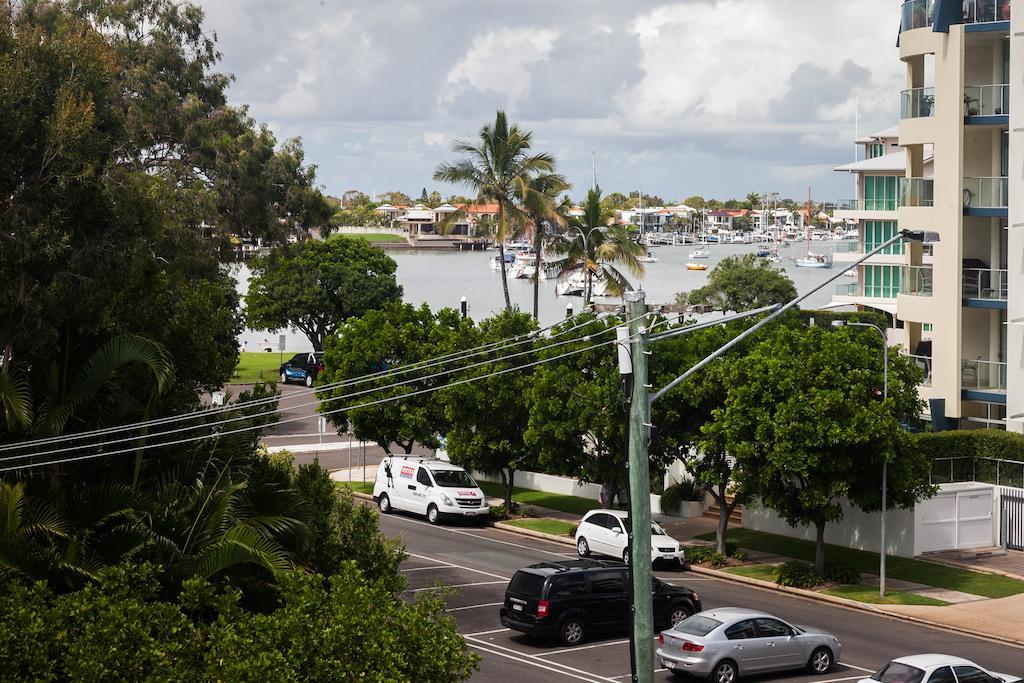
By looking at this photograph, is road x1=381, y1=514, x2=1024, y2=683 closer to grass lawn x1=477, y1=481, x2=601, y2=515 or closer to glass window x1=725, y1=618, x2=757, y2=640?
glass window x1=725, y1=618, x2=757, y2=640

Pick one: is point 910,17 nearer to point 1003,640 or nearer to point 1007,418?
point 1007,418

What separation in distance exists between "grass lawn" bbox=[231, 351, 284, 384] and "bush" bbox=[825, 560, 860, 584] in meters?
43.4

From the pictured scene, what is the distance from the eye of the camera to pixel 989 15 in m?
45.7

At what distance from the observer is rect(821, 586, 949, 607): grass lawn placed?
34.4 metres

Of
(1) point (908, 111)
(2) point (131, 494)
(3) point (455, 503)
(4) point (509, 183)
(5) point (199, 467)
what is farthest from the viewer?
(4) point (509, 183)

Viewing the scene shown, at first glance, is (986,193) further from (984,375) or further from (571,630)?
(571,630)

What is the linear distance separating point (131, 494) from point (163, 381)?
172 centimetres

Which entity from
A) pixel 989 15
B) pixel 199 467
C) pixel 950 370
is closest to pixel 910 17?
pixel 989 15

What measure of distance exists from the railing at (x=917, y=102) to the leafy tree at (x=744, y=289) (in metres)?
55.4

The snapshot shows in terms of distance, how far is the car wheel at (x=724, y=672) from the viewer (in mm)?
25797

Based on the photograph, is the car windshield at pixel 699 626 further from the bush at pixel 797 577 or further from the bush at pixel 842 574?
the bush at pixel 842 574

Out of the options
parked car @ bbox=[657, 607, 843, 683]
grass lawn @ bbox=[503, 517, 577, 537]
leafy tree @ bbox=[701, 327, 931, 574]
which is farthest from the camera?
grass lawn @ bbox=[503, 517, 577, 537]

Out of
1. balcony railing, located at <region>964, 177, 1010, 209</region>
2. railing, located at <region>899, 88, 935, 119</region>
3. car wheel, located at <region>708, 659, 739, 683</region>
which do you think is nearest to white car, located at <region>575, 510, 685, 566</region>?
car wheel, located at <region>708, 659, 739, 683</region>

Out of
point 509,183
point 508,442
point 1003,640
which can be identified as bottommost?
point 1003,640
